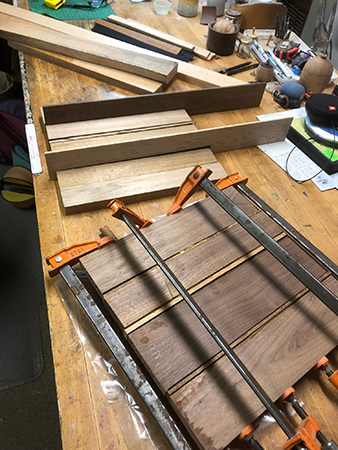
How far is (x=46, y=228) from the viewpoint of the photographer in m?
1.25

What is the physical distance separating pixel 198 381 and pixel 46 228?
29.3 inches

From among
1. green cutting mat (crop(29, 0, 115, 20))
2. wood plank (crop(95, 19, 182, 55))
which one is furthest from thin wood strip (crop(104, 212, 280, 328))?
green cutting mat (crop(29, 0, 115, 20))

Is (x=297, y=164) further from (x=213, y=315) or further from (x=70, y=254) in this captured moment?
(x=70, y=254)

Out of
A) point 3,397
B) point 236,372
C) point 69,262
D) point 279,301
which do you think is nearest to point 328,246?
point 279,301

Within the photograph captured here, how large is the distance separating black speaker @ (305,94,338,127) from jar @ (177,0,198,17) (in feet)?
4.40

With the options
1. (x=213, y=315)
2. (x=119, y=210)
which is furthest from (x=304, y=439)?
(x=119, y=210)

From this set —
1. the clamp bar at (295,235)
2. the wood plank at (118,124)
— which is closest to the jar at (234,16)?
the wood plank at (118,124)

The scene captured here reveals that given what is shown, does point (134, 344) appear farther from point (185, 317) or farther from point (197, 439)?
point (197, 439)

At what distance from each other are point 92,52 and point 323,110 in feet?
4.02

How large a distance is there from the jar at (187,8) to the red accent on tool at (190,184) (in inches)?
72.1

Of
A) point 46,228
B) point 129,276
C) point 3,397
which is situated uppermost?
point 129,276

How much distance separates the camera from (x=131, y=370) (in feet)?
2.79

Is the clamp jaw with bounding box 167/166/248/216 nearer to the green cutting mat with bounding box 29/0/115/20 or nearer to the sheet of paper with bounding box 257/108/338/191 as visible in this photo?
the sheet of paper with bounding box 257/108/338/191

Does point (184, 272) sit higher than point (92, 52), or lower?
lower
